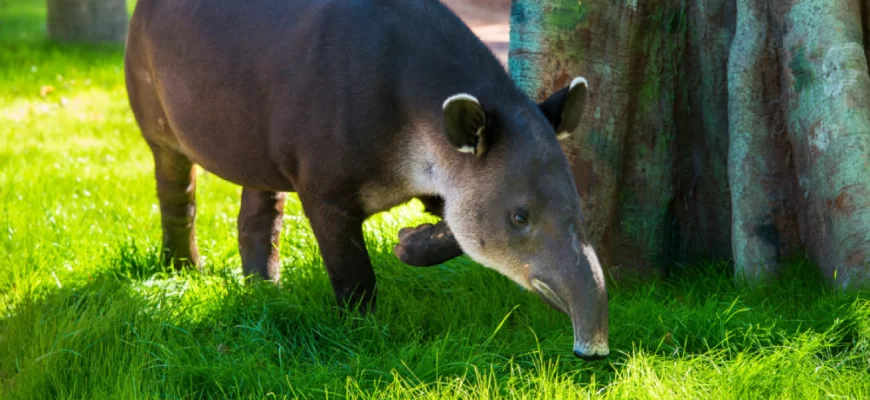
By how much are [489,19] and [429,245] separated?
358 inches

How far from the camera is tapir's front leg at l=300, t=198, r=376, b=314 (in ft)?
15.0

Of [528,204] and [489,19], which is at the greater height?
[528,204]

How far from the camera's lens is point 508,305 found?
4855 millimetres

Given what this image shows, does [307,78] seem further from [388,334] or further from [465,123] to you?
[388,334]

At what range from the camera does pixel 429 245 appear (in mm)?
4539

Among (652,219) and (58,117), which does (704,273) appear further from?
(58,117)

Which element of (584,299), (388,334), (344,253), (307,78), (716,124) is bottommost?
(388,334)

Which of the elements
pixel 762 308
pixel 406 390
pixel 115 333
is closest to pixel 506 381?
pixel 406 390

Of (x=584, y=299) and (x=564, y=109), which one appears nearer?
(x=584, y=299)

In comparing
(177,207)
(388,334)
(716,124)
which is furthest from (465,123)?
(177,207)

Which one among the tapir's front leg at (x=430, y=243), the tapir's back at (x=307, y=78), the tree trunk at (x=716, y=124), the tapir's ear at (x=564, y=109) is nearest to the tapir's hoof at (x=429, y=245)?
the tapir's front leg at (x=430, y=243)

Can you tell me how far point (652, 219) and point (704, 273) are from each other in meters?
0.39

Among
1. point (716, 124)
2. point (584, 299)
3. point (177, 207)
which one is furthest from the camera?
point (177, 207)

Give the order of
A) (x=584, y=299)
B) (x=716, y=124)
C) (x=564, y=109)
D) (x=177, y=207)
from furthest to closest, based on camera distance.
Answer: (x=177, y=207) → (x=716, y=124) → (x=564, y=109) → (x=584, y=299)
